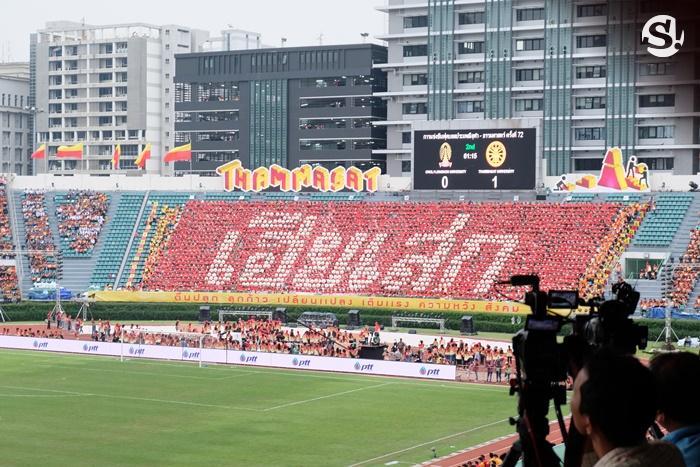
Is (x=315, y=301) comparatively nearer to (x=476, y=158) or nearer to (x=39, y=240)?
(x=476, y=158)

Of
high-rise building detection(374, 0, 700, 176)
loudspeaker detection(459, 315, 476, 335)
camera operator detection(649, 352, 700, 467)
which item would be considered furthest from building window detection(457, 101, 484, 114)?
camera operator detection(649, 352, 700, 467)

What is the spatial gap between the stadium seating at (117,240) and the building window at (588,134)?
32451 millimetres

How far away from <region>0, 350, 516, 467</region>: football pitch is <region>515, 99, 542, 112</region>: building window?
42109 mm

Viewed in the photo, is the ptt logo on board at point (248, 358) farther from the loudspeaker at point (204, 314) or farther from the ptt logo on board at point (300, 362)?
the loudspeaker at point (204, 314)

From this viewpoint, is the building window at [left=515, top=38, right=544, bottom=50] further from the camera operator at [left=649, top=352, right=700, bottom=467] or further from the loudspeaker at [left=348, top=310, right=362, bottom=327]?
the camera operator at [left=649, top=352, right=700, bottom=467]

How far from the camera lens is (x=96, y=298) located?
76062 mm

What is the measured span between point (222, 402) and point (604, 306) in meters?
39.9

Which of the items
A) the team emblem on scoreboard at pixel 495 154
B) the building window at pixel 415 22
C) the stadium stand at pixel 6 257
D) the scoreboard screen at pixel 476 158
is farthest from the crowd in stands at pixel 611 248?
the stadium stand at pixel 6 257

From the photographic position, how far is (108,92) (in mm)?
140375

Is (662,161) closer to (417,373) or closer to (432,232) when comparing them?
(432,232)

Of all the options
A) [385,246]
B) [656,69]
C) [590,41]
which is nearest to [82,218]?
[385,246]

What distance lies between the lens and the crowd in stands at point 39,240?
265ft

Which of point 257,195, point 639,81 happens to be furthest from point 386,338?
point 639,81

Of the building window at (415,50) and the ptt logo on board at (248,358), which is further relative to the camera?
the building window at (415,50)
